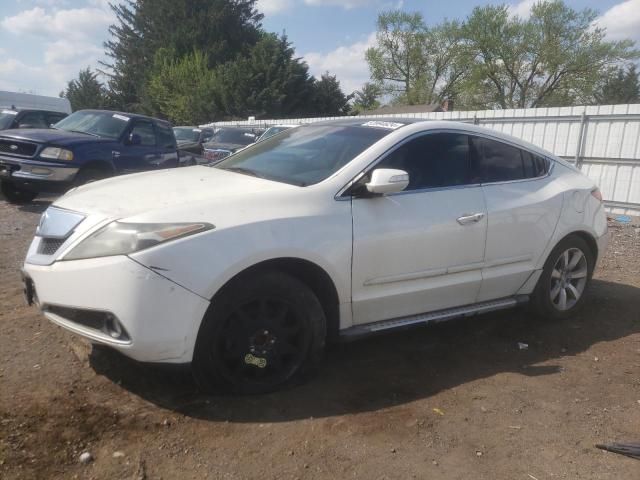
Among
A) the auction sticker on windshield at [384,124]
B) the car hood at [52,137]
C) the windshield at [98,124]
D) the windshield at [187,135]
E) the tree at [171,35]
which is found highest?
the tree at [171,35]

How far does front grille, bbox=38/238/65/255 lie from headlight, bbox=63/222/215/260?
0.23m

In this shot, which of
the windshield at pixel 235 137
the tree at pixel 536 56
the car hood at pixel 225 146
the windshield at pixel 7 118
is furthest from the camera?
the tree at pixel 536 56

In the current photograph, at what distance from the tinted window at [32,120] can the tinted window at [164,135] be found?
3895 millimetres

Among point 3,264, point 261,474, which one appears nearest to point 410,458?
point 261,474

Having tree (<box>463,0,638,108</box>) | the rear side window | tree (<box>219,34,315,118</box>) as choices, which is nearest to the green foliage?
tree (<box>463,0,638,108</box>)

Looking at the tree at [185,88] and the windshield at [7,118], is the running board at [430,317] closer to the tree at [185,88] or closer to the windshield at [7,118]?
the windshield at [7,118]

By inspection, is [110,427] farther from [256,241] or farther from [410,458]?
[410,458]

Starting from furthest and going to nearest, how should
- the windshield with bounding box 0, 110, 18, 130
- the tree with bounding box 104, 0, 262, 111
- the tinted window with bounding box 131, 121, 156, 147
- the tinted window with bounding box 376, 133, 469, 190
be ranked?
the tree with bounding box 104, 0, 262, 111 → the windshield with bounding box 0, 110, 18, 130 → the tinted window with bounding box 131, 121, 156, 147 → the tinted window with bounding box 376, 133, 469, 190

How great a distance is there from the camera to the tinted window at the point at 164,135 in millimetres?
9523

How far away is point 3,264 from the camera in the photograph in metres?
5.65

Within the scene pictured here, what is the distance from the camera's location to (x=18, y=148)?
8062 millimetres

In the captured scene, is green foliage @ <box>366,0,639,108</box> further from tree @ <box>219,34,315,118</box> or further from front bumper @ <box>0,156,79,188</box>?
front bumper @ <box>0,156,79,188</box>

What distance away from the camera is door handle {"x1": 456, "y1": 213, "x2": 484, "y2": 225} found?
369cm

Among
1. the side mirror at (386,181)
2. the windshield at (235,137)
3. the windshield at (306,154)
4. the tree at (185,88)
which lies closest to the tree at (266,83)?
the tree at (185,88)
